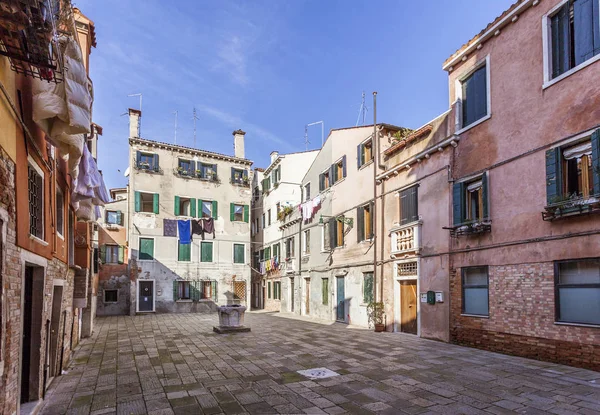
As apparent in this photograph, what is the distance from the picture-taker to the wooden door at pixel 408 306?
13008mm

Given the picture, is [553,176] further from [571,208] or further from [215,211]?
[215,211]

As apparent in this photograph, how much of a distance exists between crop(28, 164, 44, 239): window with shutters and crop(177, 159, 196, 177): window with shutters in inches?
776

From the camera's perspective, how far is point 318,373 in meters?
7.74

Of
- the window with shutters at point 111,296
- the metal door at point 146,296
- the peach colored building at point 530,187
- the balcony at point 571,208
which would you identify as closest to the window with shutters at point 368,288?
the peach colored building at point 530,187

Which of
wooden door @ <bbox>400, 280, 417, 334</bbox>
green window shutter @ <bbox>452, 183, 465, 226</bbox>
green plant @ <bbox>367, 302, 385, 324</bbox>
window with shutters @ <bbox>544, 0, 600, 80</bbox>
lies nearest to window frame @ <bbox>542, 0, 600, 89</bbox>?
window with shutters @ <bbox>544, 0, 600, 80</bbox>

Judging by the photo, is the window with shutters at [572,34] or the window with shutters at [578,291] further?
the window with shutters at [572,34]

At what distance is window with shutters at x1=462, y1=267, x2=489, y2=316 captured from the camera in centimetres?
1023

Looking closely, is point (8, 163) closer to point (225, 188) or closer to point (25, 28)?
point (25, 28)

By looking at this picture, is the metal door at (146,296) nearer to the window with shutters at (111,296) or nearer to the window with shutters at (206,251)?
the window with shutters at (111,296)

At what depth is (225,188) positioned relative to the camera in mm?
27297

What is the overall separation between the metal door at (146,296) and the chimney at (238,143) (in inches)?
419

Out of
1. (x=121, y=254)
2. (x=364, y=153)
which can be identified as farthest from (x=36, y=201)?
(x=121, y=254)

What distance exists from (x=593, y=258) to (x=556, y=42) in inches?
189

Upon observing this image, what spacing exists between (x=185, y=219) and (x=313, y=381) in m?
20.1
